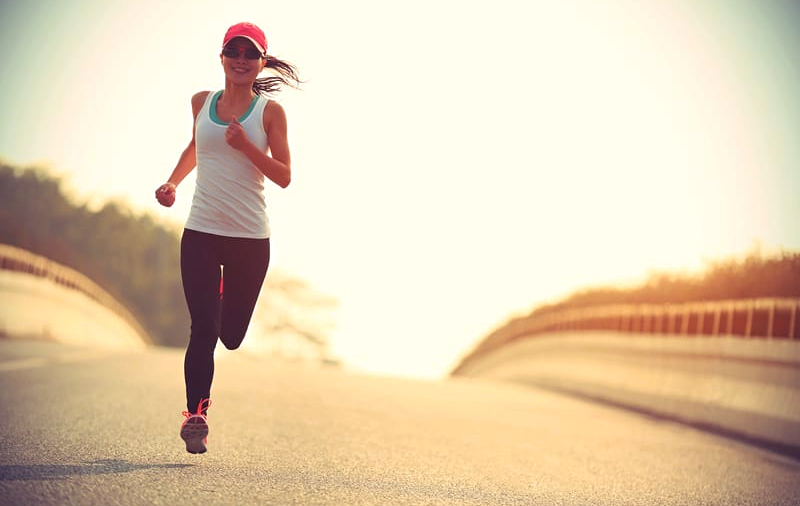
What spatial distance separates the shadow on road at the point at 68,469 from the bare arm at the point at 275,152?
1.57m

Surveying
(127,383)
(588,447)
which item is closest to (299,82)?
(588,447)

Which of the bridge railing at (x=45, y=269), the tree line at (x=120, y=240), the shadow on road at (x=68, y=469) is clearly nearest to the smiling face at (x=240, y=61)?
the shadow on road at (x=68, y=469)

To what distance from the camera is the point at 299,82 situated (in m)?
6.24

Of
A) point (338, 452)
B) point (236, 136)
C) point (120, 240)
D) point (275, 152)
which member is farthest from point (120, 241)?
point (236, 136)

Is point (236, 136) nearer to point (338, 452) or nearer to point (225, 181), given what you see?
point (225, 181)

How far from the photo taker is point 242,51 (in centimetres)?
566

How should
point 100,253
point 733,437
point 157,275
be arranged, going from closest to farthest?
point 733,437 → point 100,253 → point 157,275

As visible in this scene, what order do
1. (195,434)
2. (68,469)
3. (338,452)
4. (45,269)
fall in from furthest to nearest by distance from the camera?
(45,269)
(338,452)
(195,434)
(68,469)

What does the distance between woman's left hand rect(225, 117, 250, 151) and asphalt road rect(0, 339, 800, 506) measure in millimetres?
1651

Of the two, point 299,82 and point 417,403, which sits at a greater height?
point 299,82

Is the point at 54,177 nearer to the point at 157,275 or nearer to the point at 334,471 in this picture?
the point at 157,275

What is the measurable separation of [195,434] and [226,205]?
1214mm

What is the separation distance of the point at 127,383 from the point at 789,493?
6.51m

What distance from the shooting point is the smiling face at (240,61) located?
5641 mm
